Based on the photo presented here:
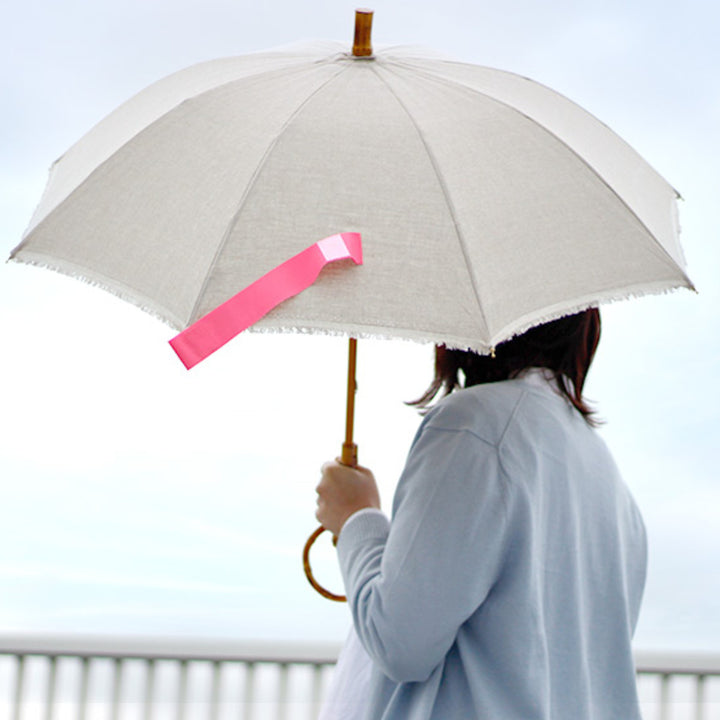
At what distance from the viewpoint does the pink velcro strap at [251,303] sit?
96 centimetres

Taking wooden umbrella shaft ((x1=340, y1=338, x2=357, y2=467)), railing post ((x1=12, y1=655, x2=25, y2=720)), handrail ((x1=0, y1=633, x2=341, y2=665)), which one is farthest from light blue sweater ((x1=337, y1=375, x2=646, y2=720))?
railing post ((x1=12, y1=655, x2=25, y2=720))

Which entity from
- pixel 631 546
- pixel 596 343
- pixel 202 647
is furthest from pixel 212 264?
pixel 202 647

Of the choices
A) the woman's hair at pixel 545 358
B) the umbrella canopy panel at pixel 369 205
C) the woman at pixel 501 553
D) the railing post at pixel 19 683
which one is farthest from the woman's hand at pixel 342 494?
the railing post at pixel 19 683

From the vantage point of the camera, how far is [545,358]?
123 cm

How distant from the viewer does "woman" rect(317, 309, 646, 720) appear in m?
1.07

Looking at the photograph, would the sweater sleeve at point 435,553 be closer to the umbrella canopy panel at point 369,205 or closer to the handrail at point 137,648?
the umbrella canopy panel at point 369,205

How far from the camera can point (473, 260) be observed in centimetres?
106

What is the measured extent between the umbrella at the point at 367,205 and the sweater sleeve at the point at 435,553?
0.51ft

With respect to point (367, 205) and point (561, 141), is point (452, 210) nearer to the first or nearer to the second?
point (367, 205)

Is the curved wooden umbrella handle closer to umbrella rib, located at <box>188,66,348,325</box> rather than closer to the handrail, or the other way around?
umbrella rib, located at <box>188,66,348,325</box>

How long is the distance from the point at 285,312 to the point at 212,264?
98 millimetres

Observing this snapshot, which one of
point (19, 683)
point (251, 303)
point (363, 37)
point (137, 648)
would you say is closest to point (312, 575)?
point (251, 303)

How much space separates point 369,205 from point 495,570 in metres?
0.41

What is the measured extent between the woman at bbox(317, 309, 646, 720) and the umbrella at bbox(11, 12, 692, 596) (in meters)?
0.14
